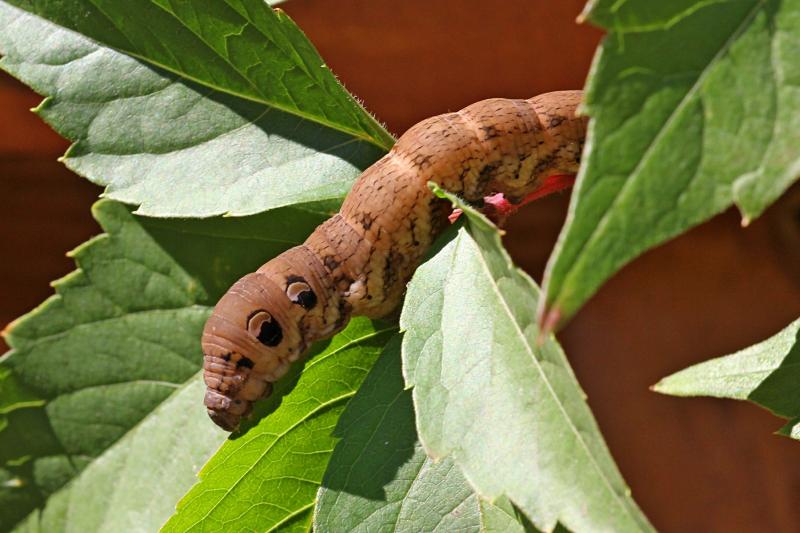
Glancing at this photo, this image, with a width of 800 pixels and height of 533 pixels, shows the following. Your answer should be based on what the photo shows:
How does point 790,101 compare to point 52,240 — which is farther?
point 52,240

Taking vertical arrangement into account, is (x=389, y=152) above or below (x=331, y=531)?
above

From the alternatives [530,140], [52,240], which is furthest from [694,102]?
[52,240]

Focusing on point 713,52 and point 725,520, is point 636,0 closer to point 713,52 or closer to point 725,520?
point 713,52

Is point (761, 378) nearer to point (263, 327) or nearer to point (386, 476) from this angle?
point (386, 476)

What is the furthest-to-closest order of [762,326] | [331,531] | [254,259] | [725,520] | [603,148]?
[762,326] < [725,520] < [254,259] < [331,531] < [603,148]

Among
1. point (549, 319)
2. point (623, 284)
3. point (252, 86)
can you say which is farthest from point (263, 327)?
point (623, 284)

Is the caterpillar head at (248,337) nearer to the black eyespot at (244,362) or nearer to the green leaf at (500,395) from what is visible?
the black eyespot at (244,362)

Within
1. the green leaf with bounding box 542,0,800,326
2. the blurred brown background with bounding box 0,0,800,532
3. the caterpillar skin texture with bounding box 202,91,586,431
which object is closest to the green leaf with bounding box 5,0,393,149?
the caterpillar skin texture with bounding box 202,91,586,431

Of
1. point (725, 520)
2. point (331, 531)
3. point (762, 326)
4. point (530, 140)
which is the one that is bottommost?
point (725, 520)
